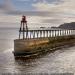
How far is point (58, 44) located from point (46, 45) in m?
17.7

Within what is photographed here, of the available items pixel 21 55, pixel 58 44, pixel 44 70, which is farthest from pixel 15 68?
pixel 58 44

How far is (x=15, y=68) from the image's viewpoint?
59.3 metres

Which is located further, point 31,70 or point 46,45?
point 46,45

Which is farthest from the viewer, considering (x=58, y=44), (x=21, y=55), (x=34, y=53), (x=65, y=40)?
(x=65, y=40)

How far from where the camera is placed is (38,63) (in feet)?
215

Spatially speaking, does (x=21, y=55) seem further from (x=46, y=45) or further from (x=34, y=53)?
(x=46, y=45)

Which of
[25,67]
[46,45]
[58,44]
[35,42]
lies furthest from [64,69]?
[58,44]

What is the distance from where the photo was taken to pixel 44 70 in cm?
5600

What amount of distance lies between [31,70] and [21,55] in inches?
677

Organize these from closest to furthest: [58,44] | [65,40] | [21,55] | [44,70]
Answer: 1. [44,70]
2. [21,55]
3. [58,44]
4. [65,40]

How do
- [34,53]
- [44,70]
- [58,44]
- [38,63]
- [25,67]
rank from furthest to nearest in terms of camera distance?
[58,44] < [34,53] < [38,63] < [25,67] < [44,70]

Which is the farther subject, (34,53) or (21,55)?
(34,53)

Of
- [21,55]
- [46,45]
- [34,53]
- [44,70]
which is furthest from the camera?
[46,45]

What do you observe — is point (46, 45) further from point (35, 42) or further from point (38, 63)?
point (38, 63)
